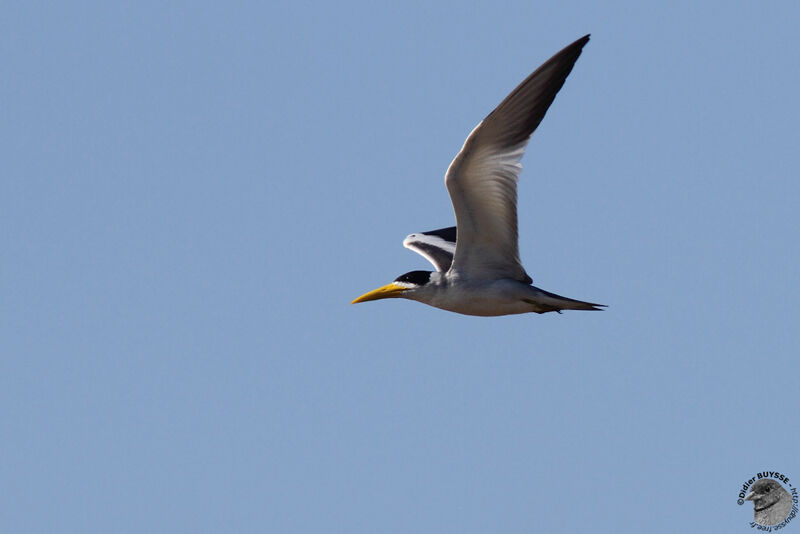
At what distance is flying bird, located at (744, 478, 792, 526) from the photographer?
19953 millimetres

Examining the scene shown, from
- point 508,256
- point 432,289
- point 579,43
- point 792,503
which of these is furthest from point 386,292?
point 792,503

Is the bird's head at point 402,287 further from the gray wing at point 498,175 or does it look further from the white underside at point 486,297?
the gray wing at point 498,175

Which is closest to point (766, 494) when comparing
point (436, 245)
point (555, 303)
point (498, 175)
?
point (555, 303)

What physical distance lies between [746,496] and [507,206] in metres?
6.34

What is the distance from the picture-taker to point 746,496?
20.1 metres

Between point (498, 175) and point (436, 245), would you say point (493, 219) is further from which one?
point (436, 245)

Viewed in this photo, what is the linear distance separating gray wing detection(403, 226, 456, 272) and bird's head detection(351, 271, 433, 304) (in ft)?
4.89

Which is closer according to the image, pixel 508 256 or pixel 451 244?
pixel 508 256

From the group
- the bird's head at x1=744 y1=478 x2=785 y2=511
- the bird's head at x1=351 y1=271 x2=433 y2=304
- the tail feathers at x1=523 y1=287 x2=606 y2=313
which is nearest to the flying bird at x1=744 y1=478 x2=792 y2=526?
the bird's head at x1=744 y1=478 x2=785 y2=511

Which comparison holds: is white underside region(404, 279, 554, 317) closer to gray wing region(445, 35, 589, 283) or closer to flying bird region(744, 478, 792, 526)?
gray wing region(445, 35, 589, 283)

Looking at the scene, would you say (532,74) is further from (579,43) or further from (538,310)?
(538,310)

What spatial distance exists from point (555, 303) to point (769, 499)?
500 cm

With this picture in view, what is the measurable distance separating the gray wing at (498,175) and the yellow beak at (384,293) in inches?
56.3

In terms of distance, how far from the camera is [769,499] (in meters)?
20.3
